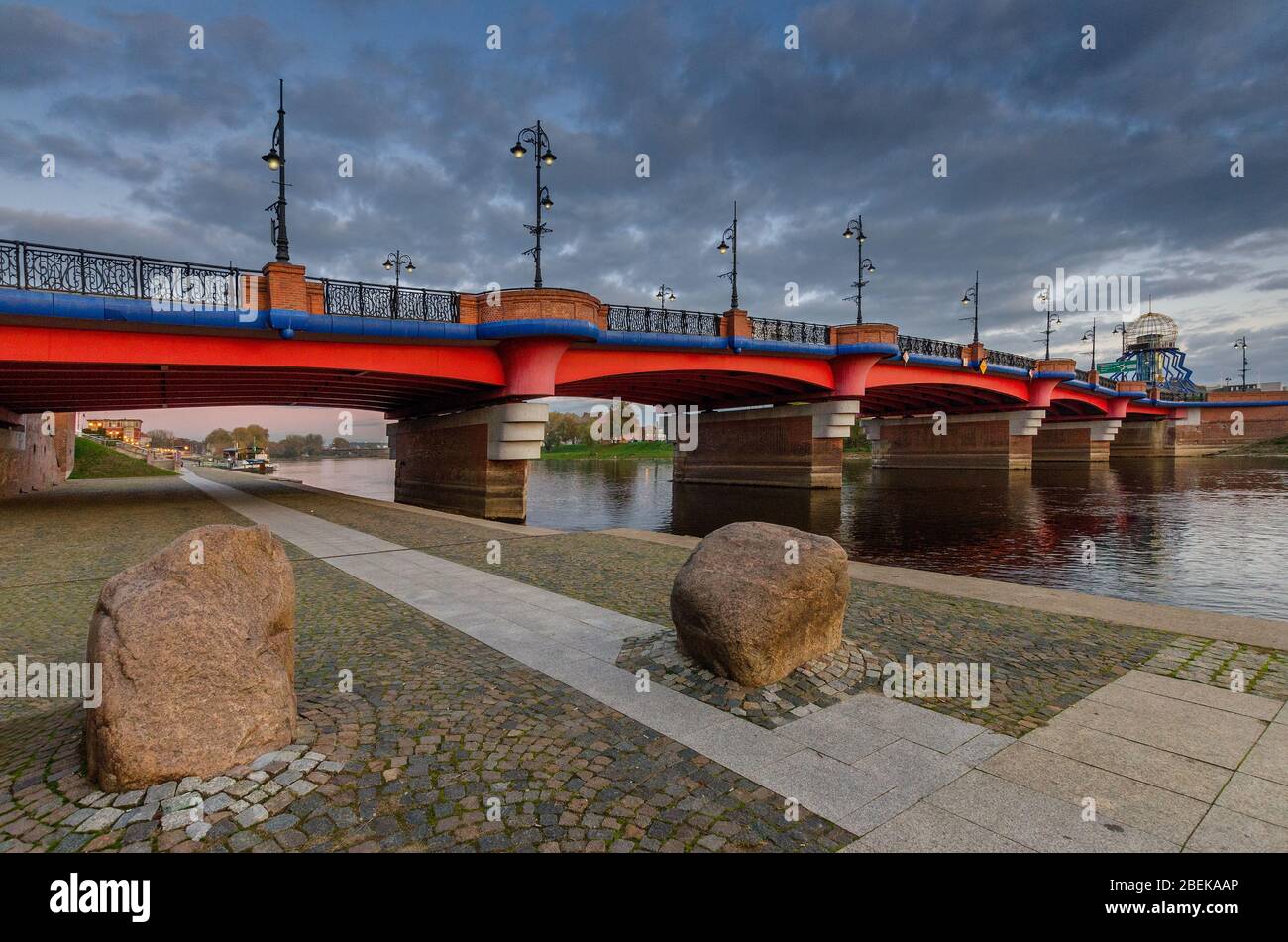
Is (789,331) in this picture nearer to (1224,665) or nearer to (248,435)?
(1224,665)

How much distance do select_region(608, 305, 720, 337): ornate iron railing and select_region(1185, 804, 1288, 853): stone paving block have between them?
25.3 m

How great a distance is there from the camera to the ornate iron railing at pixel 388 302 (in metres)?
20.4

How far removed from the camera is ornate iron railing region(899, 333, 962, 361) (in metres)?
40.0

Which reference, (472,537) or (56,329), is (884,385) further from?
(56,329)

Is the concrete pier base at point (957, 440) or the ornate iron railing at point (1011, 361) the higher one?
the ornate iron railing at point (1011, 361)

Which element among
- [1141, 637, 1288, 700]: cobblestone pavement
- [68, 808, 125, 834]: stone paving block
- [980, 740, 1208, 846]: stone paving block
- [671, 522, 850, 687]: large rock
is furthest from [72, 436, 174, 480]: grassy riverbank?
Answer: [1141, 637, 1288, 700]: cobblestone pavement

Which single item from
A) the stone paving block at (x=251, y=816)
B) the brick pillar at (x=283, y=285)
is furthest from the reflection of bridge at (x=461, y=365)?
the stone paving block at (x=251, y=816)

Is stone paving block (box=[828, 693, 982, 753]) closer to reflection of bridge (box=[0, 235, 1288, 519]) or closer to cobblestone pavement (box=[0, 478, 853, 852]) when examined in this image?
cobblestone pavement (box=[0, 478, 853, 852])

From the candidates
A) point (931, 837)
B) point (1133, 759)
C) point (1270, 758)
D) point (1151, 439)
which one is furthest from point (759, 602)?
point (1151, 439)

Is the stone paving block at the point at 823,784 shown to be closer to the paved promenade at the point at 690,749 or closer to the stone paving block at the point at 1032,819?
the paved promenade at the point at 690,749

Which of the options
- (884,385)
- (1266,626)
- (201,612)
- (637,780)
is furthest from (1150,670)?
(884,385)

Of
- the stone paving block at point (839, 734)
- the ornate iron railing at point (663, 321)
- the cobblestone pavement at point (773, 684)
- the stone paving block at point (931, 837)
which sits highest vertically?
the ornate iron railing at point (663, 321)

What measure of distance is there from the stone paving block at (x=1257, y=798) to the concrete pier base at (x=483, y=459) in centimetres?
2227

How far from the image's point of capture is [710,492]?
141 feet
